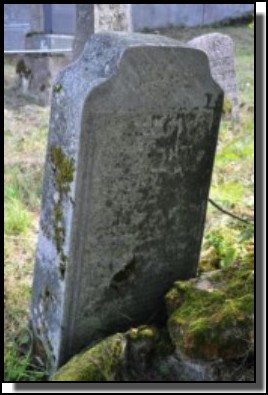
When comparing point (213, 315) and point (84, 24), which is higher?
point (84, 24)

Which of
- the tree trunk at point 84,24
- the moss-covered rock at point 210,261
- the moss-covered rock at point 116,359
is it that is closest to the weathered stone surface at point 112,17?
the tree trunk at point 84,24

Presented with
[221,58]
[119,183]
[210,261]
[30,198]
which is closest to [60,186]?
[119,183]

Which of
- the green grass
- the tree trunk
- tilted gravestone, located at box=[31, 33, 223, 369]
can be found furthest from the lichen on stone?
the tree trunk

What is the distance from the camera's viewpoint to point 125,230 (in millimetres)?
2693

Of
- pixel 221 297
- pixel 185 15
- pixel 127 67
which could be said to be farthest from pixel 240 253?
pixel 185 15

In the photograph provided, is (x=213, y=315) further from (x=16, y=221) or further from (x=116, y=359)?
(x=16, y=221)

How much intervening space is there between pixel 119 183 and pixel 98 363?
0.85m

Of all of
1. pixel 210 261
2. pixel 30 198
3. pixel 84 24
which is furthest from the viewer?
pixel 84 24

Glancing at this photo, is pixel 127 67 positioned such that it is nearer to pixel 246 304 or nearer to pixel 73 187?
pixel 73 187

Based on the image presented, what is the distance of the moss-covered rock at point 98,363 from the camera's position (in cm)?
240

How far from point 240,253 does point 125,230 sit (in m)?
1.18

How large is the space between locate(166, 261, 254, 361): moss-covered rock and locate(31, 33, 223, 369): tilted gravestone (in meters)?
0.22

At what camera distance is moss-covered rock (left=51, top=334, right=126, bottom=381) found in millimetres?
2398

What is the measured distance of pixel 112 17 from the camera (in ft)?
19.6
